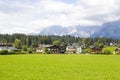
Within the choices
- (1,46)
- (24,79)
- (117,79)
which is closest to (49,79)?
(24,79)

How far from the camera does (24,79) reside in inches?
974

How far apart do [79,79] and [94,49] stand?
17306cm

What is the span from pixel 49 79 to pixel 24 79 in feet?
7.47

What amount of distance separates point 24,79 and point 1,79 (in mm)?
2044

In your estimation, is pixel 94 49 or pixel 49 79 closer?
pixel 49 79

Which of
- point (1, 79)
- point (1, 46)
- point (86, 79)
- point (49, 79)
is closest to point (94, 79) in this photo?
point (86, 79)

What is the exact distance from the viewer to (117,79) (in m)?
25.2

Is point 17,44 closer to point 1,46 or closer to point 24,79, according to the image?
point 1,46

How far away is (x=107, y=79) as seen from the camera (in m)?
25.3

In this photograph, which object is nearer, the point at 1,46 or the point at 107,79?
the point at 107,79

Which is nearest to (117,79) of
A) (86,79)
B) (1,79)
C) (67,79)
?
(86,79)

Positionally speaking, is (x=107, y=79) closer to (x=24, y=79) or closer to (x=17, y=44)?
(x=24, y=79)

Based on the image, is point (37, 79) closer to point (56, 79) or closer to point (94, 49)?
point (56, 79)

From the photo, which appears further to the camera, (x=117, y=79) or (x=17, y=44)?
(x=17, y=44)
